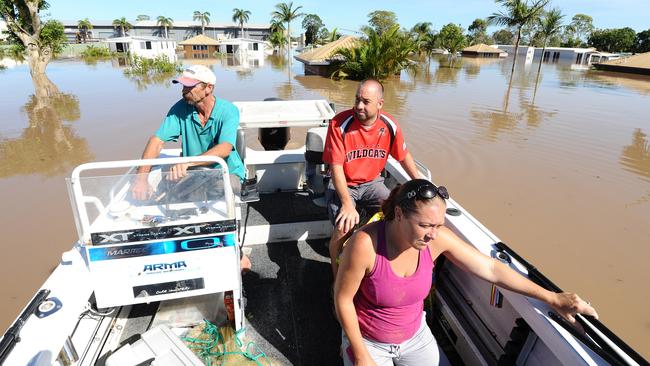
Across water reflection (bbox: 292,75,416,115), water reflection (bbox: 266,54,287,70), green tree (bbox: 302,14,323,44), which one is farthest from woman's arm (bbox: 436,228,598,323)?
green tree (bbox: 302,14,323,44)

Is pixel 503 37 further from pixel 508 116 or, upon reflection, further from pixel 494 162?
pixel 494 162

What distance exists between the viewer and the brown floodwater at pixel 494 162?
535cm

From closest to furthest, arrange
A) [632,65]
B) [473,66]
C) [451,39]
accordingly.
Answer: [632,65]
[473,66]
[451,39]

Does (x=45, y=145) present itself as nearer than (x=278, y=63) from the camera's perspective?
Yes

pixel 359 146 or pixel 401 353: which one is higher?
pixel 359 146

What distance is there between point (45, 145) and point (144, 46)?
36.0m

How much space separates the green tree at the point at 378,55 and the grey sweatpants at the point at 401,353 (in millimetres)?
21915

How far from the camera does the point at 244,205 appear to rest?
12.9ft

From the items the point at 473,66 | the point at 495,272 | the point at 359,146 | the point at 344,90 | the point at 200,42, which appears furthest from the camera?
the point at 200,42

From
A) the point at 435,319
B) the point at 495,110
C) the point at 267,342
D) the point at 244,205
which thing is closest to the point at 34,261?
the point at 244,205

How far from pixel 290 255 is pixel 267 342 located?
3.39ft

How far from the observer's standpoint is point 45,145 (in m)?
10.8

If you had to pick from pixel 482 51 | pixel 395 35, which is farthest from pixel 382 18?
pixel 395 35

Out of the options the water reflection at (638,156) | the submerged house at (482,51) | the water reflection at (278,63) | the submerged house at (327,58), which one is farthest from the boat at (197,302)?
the submerged house at (482,51)
